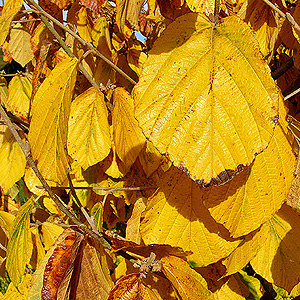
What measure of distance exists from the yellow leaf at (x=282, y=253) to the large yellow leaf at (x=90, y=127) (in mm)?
413

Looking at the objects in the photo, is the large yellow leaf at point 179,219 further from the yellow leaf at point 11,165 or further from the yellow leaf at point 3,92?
the yellow leaf at point 3,92

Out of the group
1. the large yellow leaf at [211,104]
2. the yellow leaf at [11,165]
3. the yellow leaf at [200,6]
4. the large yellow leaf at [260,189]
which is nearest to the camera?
the large yellow leaf at [211,104]

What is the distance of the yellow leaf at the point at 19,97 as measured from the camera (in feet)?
4.42

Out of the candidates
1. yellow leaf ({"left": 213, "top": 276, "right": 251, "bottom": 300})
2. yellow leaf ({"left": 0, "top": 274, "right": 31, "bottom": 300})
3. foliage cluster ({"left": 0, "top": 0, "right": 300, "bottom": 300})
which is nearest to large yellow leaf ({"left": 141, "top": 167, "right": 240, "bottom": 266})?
foliage cluster ({"left": 0, "top": 0, "right": 300, "bottom": 300})

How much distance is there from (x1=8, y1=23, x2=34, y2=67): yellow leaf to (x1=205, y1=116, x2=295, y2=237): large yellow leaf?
1031 millimetres

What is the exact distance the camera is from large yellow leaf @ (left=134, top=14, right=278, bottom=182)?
1.48 feet

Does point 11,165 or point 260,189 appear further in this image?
point 11,165

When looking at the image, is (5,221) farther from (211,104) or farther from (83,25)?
(211,104)

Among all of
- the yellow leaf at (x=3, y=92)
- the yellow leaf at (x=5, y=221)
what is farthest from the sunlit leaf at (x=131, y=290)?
the yellow leaf at (x=3, y=92)

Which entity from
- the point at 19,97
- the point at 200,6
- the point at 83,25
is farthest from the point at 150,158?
the point at 19,97

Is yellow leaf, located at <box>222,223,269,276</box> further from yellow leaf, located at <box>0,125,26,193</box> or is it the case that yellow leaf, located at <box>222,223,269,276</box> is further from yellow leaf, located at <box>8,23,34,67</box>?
yellow leaf, located at <box>8,23,34,67</box>

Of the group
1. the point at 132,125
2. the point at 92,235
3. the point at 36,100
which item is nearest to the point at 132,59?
the point at 132,125

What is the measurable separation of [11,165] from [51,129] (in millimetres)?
809

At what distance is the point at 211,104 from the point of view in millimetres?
464
